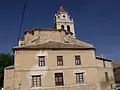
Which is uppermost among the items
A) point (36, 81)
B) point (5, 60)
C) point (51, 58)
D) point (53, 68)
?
point (5, 60)

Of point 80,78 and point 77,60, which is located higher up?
point 77,60

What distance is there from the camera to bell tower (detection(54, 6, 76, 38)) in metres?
49.5

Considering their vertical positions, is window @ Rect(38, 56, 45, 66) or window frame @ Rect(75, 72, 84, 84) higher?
window @ Rect(38, 56, 45, 66)

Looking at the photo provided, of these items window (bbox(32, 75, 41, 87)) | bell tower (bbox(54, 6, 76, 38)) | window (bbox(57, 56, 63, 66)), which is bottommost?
window (bbox(32, 75, 41, 87))

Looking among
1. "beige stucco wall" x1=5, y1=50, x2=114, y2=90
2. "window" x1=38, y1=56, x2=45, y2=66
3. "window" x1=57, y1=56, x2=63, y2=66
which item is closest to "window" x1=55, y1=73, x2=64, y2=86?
"beige stucco wall" x1=5, y1=50, x2=114, y2=90

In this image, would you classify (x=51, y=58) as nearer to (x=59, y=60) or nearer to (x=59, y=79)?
(x=59, y=60)

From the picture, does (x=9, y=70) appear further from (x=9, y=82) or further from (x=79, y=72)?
(x=79, y=72)

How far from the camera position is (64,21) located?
50250 millimetres

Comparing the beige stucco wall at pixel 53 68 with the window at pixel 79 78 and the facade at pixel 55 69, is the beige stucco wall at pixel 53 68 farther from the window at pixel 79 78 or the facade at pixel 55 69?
the window at pixel 79 78

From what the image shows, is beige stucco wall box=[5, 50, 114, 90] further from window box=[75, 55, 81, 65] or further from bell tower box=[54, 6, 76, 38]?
bell tower box=[54, 6, 76, 38]

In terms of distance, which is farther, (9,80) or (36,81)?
(9,80)

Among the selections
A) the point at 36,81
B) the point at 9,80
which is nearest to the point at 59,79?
the point at 36,81

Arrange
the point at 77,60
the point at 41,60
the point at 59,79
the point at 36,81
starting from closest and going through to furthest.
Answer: the point at 36,81, the point at 59,79, the point at 41,60, the point at 77,60

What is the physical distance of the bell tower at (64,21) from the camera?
49.5 meters
